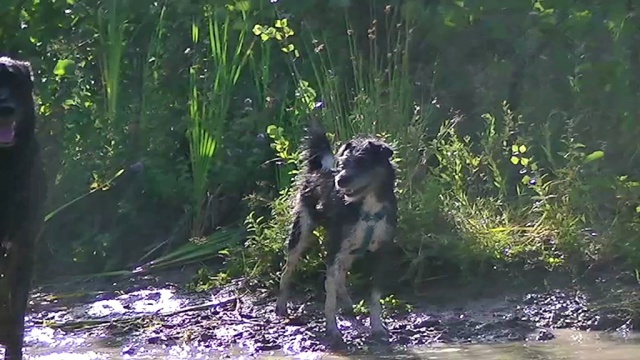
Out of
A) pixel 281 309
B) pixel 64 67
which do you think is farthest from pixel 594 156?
pixel 64 67

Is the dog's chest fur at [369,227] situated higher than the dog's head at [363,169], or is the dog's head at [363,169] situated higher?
the dog's head at [363,169]

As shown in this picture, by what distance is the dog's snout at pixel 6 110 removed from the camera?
233 inches

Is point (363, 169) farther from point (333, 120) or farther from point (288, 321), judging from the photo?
point (333, 120)

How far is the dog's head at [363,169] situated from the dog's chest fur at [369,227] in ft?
Result: 0.28

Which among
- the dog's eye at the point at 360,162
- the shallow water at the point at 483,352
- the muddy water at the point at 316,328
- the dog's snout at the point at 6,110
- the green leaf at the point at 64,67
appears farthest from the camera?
the green leaf at the point at 64,67

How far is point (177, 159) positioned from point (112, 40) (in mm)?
982

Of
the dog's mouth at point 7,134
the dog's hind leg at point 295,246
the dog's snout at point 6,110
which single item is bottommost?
the dog's hind leg at point 295,246

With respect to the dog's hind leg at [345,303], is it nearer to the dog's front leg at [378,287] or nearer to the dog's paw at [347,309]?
the dog's paw at [347,309]

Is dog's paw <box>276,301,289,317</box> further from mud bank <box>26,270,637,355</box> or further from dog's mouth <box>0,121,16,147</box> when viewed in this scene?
dog's mouth <box>0,121,16,147</box>

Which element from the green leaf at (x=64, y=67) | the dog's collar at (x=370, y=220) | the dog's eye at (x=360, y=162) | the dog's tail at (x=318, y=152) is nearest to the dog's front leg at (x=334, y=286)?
the dog's collar at (x=370, y=220)

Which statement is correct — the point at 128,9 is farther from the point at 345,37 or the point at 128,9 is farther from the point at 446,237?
the point at 446,237

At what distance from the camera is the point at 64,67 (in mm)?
8672

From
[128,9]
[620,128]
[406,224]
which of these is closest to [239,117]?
[128,9]

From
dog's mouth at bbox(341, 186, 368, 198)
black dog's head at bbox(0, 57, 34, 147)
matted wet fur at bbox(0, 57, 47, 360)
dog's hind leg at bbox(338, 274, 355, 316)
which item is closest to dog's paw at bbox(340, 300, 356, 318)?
dog's hind leg at bbox(338, 274, 355, 316)
